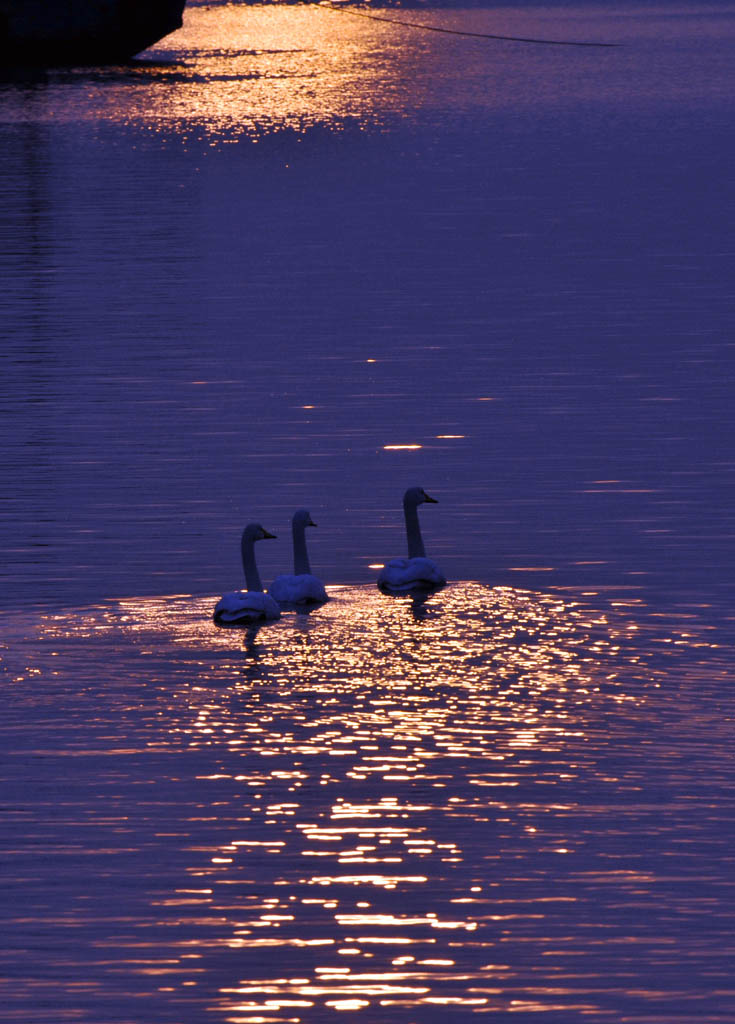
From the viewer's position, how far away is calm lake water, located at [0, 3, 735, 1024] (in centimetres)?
1443

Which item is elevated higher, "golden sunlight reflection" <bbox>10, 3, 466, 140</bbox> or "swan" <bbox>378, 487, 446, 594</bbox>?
"golden sunlight reflection" <bbox>10, 3, 466, 140</bbox>

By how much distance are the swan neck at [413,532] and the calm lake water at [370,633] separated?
511 mm

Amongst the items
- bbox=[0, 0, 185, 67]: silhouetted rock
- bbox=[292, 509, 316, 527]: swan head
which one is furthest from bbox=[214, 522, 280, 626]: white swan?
bbox=[0, 0, 185, 67]: silhouetted rock

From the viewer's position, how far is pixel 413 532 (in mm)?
23156

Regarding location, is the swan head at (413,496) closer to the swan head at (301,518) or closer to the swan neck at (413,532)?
the swan neck at (413,532)

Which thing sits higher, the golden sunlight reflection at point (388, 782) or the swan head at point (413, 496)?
the swan head at point (413, 496)

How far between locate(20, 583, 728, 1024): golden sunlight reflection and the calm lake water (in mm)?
38

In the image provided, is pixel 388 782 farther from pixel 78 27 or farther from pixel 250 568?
pixel 78 27

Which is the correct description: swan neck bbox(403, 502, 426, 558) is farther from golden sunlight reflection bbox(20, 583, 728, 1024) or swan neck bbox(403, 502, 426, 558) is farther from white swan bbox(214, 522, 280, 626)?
white swan bbox(214, 522, 280, 626)

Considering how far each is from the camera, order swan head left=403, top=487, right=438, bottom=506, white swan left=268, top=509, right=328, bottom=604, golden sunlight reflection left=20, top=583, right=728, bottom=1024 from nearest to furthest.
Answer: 1. golden sunlight reflection left=20, top=583, right=728, bottom=1024
2. white swan left=268, top=509, right=328, bottom=604
3. swan head left=403, top=487, right=438, bottom=506

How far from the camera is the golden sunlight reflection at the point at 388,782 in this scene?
46.7 feet

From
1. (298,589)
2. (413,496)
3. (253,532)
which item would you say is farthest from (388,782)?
(413,496)

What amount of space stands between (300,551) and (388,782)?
5503 mm

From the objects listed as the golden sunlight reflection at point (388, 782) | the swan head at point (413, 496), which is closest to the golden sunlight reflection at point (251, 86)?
the swan head at point (413, 496)
